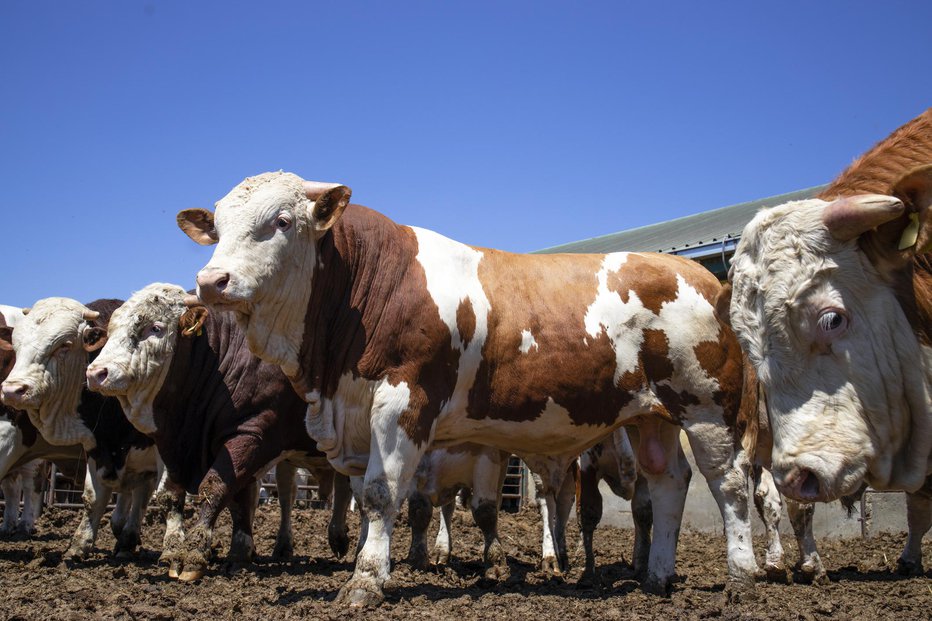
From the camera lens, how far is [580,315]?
7.09 m

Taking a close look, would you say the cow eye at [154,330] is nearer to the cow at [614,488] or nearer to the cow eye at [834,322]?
the cow at [614,488]

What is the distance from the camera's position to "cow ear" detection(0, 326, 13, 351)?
10711mm

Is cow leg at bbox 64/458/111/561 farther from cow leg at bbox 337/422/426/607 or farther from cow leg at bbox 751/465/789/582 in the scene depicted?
cow leg at bbox 751/465/789/582

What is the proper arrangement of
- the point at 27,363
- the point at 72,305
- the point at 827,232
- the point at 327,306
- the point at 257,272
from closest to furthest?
the point at 827,232, the point at 257,272, the point at 327,306, the point at 27,363, the point at 72,305

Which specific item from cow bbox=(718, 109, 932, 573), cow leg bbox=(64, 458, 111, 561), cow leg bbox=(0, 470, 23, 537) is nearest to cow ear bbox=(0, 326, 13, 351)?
cow leg bbox=(64, 458, 111, 561)

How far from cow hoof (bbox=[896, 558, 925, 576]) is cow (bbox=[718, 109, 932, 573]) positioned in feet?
20.2

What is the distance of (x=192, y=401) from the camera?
880cm

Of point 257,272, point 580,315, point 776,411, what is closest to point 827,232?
point 776,411

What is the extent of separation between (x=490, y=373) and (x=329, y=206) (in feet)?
5.52

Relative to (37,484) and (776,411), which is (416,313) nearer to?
(776,411)

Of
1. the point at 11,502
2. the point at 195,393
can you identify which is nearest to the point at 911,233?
the point at 195,393

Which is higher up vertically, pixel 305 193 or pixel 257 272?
pixel 305 193

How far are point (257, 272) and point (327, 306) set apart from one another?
2.15 ft

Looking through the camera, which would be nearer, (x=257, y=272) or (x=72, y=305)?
(x=257, y=272)
